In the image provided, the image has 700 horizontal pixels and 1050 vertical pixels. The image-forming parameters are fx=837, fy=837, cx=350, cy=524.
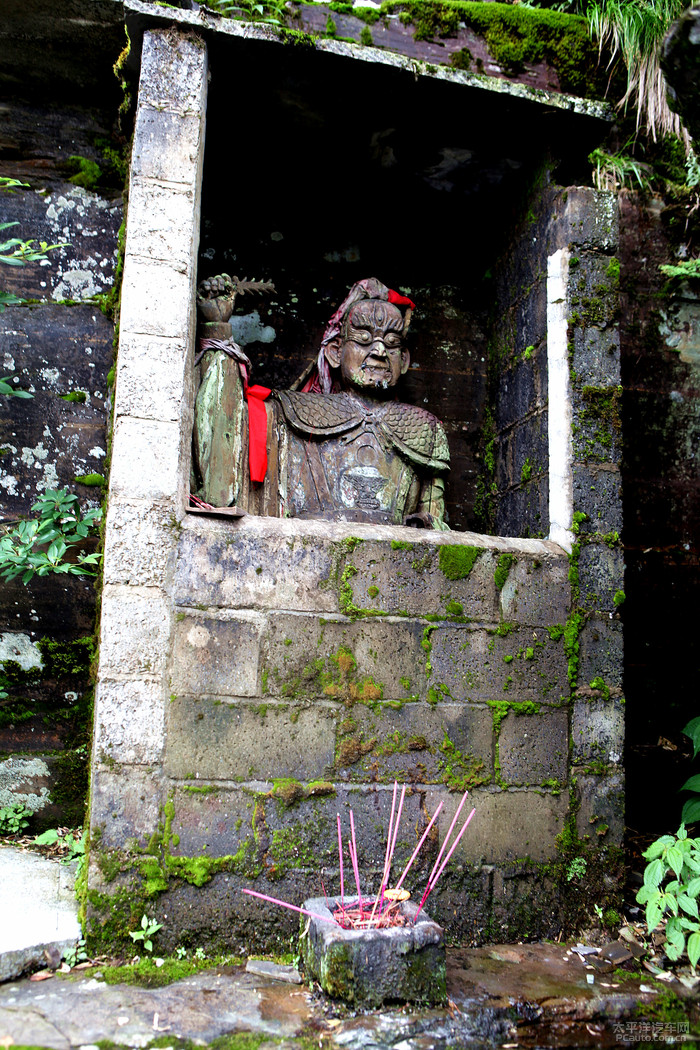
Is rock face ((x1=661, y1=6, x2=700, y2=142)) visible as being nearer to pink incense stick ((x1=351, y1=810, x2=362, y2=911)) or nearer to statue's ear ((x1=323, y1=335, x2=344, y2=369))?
statue's ear ((x1=323, y1=335, x2=344, y2=369))

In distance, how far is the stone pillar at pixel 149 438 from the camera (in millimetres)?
3053

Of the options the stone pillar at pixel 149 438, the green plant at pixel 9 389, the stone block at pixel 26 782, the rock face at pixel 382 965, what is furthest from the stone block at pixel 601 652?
the green plant at pixel 9 389

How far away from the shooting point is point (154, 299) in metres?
3.38

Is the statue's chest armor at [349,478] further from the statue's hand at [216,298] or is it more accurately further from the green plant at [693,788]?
the green plant at [693,788]

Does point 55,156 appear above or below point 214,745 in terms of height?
above

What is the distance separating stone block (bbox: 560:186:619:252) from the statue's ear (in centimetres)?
130

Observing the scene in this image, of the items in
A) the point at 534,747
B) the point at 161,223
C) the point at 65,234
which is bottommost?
the point at 534,747

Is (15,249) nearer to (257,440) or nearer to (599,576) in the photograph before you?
(257,440)

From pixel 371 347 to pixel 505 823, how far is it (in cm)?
246

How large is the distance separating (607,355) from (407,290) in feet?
5.36

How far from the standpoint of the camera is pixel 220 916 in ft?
9.96

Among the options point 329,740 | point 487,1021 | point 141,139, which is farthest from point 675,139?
point 487,1021

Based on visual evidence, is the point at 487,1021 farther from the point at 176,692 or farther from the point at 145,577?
the point at 145,577

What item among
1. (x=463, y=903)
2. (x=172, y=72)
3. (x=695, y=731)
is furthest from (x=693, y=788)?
(x=172, y=72)
